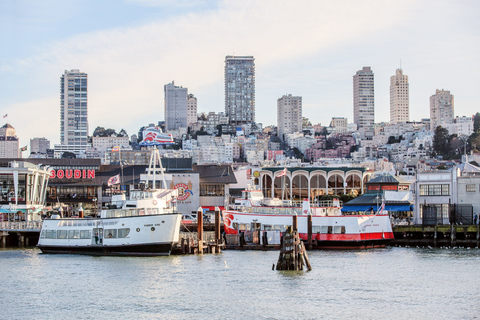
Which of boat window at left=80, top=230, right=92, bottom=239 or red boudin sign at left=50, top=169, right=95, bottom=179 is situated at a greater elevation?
Result: red boudin sign at left=50, top=169, right=95, bottom=179

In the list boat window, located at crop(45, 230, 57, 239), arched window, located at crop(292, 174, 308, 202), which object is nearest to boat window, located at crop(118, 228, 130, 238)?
boat window, located at crop(45, 230, 57, 239)

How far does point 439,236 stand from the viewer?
69.2m

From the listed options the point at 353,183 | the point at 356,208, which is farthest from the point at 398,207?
the point at 353,183

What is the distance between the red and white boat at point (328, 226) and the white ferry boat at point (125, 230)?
11262 millimetres

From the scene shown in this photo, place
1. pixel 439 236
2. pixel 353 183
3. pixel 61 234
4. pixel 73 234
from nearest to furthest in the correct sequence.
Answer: pixel 73 234 < pixel 61 234 < pixel 439 236 < pixel 353 183

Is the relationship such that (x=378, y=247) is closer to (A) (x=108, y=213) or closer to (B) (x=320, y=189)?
(A) (x=108, y=213)

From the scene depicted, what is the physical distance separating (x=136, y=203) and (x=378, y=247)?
80.5ft

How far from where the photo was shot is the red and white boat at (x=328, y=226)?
6812 cm

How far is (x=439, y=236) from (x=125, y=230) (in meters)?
30.7

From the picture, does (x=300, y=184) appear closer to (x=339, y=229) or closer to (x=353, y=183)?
(x=353, y=183)

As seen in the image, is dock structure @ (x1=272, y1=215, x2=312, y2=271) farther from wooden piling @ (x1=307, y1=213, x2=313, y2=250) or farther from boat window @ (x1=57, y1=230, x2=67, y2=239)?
boat window @ (x1=57, y1=230, x2=67, y2=239)

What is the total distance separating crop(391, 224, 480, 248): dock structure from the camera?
67.4m

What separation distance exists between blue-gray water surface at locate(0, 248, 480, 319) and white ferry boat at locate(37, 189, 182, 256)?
1.61 m

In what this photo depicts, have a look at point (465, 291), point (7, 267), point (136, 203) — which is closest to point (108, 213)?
point (136, 203)
